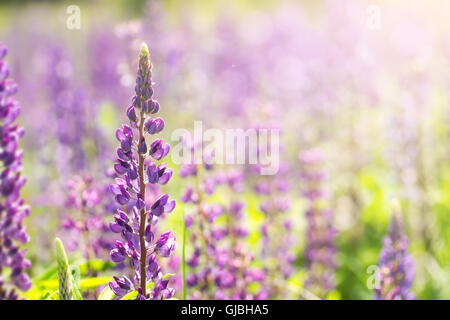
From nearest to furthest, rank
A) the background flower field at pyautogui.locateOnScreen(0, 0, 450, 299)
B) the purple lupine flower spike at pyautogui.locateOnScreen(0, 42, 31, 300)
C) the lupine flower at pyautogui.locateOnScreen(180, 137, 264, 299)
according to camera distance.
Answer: the purple lupine flower spike at pyautogui.locateOnScreen(0, 42, 31, 300), the lupine flower at pyautogui.locateOnScreen(180, 137, 264, 299), the background flower field at pyautogui.locateOnScreen(0, 0, 450, 299)

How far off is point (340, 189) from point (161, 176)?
14.4ft

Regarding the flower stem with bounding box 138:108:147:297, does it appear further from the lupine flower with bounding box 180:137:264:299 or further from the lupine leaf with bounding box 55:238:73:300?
the lupine flower with bounding box 180:137:264:299

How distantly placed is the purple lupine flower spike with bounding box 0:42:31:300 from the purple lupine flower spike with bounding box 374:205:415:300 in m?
1.75

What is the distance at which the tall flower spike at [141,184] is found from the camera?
6.57 feet

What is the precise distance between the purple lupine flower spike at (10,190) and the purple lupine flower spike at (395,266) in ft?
5.75

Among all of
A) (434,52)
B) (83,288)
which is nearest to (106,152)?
(83,288)

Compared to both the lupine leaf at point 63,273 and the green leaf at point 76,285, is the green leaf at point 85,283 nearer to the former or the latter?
the green leaf at point 76,285

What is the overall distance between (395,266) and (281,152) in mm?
1914

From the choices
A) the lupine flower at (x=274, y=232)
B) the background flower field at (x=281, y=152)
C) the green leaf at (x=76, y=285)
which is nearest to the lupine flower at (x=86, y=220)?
the background flower field at (x=281, y=152)

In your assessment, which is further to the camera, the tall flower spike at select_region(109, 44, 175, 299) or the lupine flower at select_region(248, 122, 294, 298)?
the lupine flower at select_region(248, 122, 294, 298)

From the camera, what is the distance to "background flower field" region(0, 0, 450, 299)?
3291 millimetres

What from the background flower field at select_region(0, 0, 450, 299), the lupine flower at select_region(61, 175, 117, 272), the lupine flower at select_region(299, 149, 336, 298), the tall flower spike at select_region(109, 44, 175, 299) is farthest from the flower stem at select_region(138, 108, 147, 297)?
the lupine flower at select_region(299, 149, 336, 298)

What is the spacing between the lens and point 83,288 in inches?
109

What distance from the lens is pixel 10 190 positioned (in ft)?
8.75
